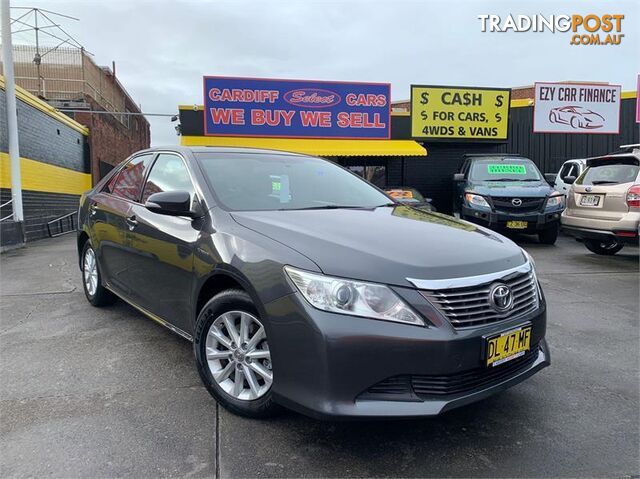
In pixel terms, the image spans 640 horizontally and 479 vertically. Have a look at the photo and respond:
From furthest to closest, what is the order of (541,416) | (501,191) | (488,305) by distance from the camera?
(501,191), (541,416), (488,305)

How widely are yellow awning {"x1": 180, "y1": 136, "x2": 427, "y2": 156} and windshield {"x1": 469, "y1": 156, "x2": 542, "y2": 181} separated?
3910mm

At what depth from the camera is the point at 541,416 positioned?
2750 mm

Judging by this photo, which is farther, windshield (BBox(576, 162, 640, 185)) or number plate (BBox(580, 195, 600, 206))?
number plate (BBox(580, 195, 600, 206))

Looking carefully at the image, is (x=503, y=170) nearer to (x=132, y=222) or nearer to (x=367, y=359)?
(x=132, y=222)

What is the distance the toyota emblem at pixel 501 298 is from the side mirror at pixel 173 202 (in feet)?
5.73

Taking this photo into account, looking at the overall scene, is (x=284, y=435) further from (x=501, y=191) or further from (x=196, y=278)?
(x=501, y=191)

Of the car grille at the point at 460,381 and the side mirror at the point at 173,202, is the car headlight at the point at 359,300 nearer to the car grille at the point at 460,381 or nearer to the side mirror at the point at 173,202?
the car grille at the point at 460,381

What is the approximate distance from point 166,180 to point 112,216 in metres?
0.85

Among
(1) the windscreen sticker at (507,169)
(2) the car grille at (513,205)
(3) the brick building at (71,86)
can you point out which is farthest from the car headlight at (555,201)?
(3) the brick building at (71,86)

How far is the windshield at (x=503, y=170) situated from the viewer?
10.5 m

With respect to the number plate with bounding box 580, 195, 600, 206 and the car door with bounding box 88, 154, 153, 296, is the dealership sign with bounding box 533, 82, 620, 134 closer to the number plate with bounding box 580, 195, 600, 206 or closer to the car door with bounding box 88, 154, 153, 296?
the number plate with bounding box 580, 195, 600, 206

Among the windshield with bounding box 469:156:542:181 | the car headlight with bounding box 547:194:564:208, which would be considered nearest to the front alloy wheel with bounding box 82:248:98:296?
the windshield with bounding box 469:156:542:181

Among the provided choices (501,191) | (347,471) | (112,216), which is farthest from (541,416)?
(501,191)

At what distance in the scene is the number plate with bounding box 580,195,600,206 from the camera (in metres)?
7.47
